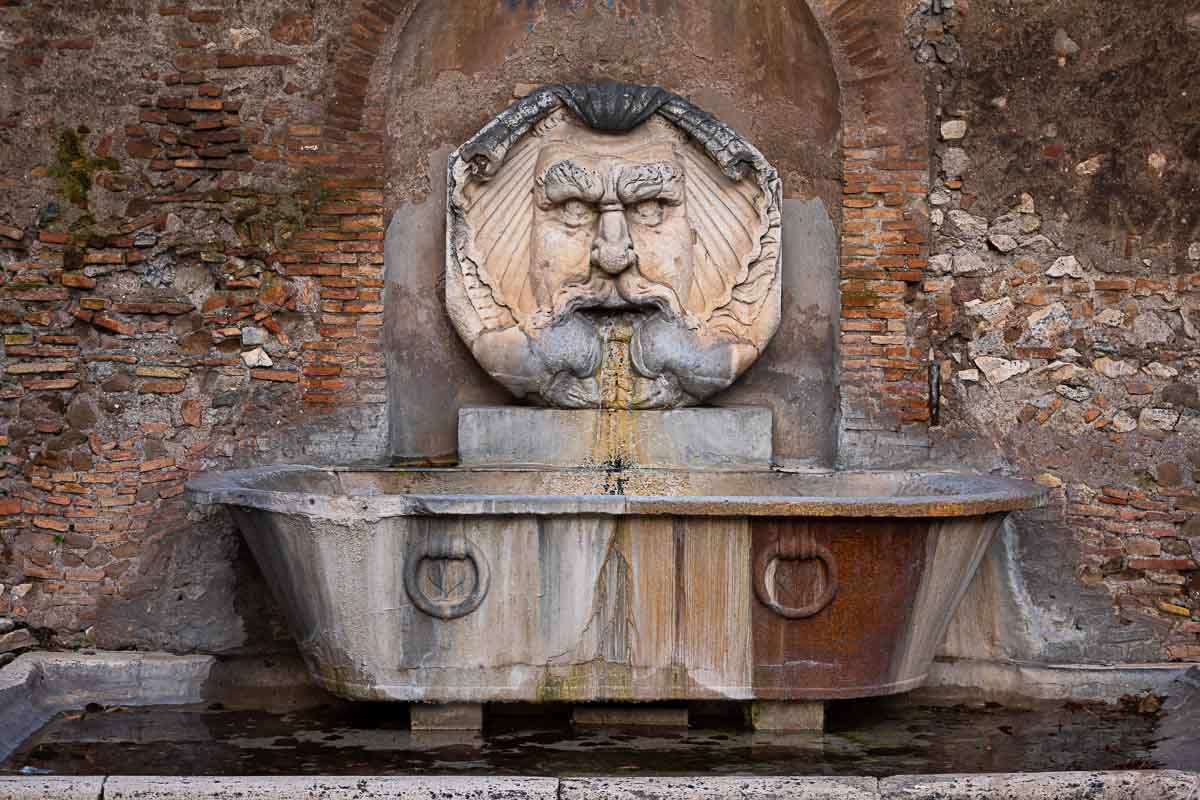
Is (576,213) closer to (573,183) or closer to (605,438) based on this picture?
(573,183)

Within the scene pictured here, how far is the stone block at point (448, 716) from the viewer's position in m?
5.01

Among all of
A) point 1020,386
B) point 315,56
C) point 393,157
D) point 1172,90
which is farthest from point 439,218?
point 1172,90

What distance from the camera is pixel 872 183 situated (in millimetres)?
6043

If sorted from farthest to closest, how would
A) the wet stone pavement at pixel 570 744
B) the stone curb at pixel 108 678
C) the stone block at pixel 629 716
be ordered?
the stone curb at pixel 108 678 → the stone block at pixel 629 716 → the wet stone pavement at pixel 570 744

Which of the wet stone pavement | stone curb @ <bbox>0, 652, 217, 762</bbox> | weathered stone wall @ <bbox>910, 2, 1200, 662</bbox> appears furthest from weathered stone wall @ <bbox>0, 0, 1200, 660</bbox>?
the wet stone pavement

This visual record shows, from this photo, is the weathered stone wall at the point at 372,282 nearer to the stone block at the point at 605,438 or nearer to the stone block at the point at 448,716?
the stone block at the point at 605,438

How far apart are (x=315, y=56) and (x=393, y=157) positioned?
480 mm

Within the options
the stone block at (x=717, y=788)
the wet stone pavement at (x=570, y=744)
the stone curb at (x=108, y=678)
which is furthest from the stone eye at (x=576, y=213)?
the stone block at (x=717, y=788)

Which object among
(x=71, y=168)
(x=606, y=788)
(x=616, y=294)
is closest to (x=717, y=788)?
(x=606, y=788)

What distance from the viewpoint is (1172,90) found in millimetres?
5855

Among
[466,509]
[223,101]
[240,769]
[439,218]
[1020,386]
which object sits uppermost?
[223,101]

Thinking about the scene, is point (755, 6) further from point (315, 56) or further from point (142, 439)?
point (142, 439)

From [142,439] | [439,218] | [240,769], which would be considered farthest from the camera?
[439,218]

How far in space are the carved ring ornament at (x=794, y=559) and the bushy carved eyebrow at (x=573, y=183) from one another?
172cm
